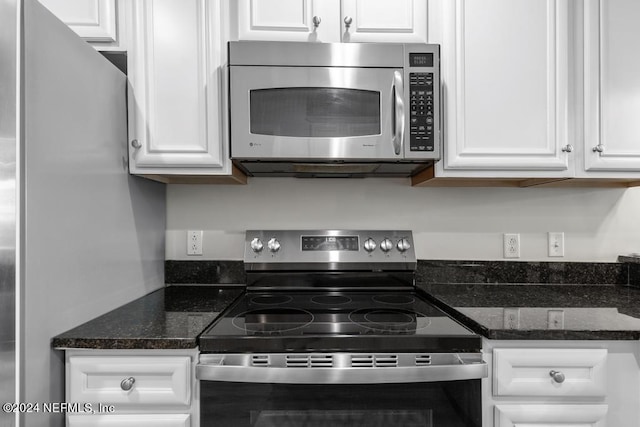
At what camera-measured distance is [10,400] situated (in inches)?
35.8

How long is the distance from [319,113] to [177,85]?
53cm

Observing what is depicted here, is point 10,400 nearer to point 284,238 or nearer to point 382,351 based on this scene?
point 382,351

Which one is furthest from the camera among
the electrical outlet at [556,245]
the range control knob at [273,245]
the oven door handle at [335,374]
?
the electrical outlet at [556,245]

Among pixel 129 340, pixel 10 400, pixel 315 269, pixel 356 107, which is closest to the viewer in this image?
pixel 10 400

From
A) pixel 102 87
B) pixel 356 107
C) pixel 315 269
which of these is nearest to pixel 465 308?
pixel 315 269

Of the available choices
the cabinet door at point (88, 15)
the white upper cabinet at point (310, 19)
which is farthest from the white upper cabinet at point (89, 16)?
the white upper cabinet at point (310, 19)

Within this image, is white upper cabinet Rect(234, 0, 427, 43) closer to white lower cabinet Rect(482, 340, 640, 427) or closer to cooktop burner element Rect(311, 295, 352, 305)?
cooktop burner element Rect(311, 295, 352, 305)

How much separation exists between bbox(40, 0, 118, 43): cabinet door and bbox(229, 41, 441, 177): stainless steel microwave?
549 mm

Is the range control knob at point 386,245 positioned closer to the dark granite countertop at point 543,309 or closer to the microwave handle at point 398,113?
the dark granite countertop at point 543,309

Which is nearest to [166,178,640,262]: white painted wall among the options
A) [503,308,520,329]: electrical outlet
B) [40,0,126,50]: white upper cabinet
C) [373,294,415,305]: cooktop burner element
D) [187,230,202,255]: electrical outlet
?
[187,230,202,255]: electrical outlet

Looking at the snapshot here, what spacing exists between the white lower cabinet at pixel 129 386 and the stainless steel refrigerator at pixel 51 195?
59 mm

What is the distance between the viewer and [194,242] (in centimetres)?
183

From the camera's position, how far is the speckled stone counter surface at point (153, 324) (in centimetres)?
106

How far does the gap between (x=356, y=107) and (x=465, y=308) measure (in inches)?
31.1
